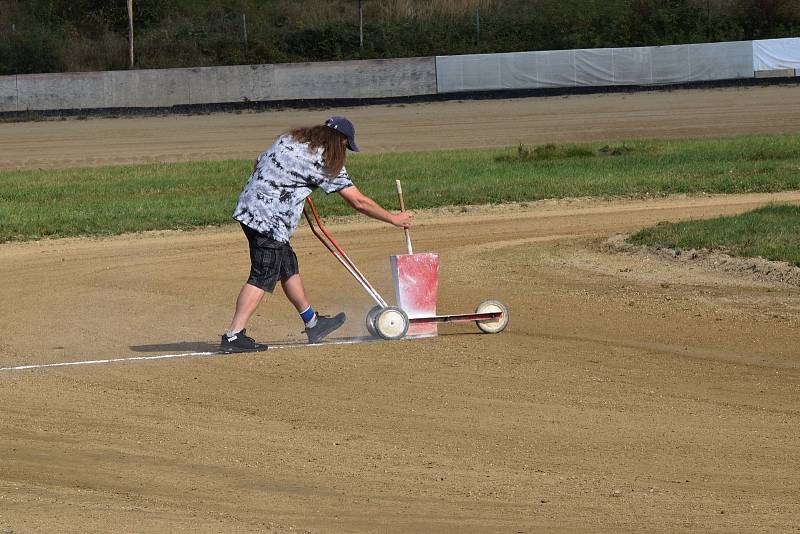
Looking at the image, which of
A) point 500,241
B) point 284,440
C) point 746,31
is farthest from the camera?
point 746,31

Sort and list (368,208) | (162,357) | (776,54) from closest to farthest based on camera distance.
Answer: (368,208)
(162,357)
(776,54)

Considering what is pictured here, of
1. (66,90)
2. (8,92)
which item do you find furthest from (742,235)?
(8,92)

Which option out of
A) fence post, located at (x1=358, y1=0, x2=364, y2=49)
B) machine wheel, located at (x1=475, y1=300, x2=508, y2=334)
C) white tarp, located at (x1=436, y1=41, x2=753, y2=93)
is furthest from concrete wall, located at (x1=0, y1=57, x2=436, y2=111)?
machine wheel, located at (x1=475, y1=300, x2=508, y2=334)

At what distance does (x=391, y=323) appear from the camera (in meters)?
9.84

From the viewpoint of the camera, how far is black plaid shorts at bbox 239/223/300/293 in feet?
30.8

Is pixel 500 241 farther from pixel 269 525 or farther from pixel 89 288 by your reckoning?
pixel 269 525

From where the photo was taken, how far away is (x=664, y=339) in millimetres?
9914

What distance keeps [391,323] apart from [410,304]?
→ 0.87 ft

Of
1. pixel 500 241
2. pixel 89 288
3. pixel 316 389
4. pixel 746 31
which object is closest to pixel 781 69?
pixel 746 31

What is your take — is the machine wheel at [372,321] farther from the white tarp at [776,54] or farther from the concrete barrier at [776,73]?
the white tarp at [776,54]

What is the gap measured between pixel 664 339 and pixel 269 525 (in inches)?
197

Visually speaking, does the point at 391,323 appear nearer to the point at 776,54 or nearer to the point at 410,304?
the point at 410,304

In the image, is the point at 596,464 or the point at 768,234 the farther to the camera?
the point at 768,234

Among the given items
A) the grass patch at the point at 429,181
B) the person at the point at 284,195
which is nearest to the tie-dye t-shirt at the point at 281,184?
the person at the point at 284,195
